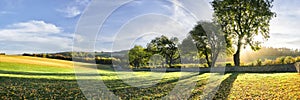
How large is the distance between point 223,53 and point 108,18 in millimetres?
41202

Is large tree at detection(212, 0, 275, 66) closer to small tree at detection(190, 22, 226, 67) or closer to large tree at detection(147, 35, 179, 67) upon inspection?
small tree at detection(190, 22, 226, 67)

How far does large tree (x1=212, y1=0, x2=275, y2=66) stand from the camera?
143ft

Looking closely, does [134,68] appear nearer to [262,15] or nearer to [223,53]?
[223,53]

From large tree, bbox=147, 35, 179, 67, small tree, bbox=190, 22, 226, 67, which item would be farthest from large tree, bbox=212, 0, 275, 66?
large tree, bbox=147, 35, 179, 67

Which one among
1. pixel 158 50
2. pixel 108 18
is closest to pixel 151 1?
pixel 108 18

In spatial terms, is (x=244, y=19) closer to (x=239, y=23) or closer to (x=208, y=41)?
(x=239, y=23)

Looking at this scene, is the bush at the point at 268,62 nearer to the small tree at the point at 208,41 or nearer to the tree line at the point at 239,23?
the tree line at the point at 239,23

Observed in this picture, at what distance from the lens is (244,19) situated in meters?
44.2

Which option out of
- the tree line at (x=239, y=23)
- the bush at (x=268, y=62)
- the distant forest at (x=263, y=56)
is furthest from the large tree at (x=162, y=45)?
the bush at (x=268, y=62)

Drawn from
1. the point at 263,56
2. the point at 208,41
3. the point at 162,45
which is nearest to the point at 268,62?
the point at 263,56

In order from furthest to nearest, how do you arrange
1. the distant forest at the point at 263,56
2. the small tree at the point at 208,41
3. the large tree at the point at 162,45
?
the small tree at the point at 208,41 → the distant forest at the point at 263,56 → the large tree at the point at 162,45

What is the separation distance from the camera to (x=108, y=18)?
1605 cm

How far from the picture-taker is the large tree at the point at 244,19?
43469mm

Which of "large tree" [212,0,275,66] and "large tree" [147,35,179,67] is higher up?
"large tree" [212,0,275,66]
